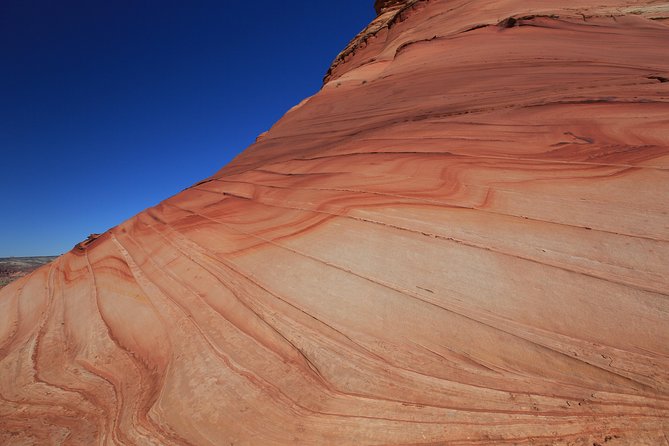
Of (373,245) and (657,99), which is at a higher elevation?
(657,99)

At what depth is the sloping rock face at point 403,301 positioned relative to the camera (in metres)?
1.28

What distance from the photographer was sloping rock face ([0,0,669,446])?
4.19 ft

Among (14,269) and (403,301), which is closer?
(403,301)

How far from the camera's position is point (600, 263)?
167 centimetres

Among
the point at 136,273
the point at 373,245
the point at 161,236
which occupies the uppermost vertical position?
the point at 161,236

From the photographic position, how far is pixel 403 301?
1814 millimetres

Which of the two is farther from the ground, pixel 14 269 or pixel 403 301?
pixel 14 269

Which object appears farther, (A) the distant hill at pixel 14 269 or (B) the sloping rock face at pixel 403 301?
(A) the distant hill at pixel 14 269

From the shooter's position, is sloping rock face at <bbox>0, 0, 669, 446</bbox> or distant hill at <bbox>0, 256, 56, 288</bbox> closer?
sloping rock face at <bbox>0, 0, 669, 446</bbox>

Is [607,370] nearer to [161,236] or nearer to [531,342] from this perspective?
[531,342]

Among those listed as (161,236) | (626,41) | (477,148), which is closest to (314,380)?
(477,148)

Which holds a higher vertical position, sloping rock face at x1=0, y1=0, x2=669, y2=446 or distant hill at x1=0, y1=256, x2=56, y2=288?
distant hill at x1=0, y1=256, x2=56, y2=288

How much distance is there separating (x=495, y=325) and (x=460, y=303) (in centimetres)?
21

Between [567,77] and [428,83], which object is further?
[428,83]
